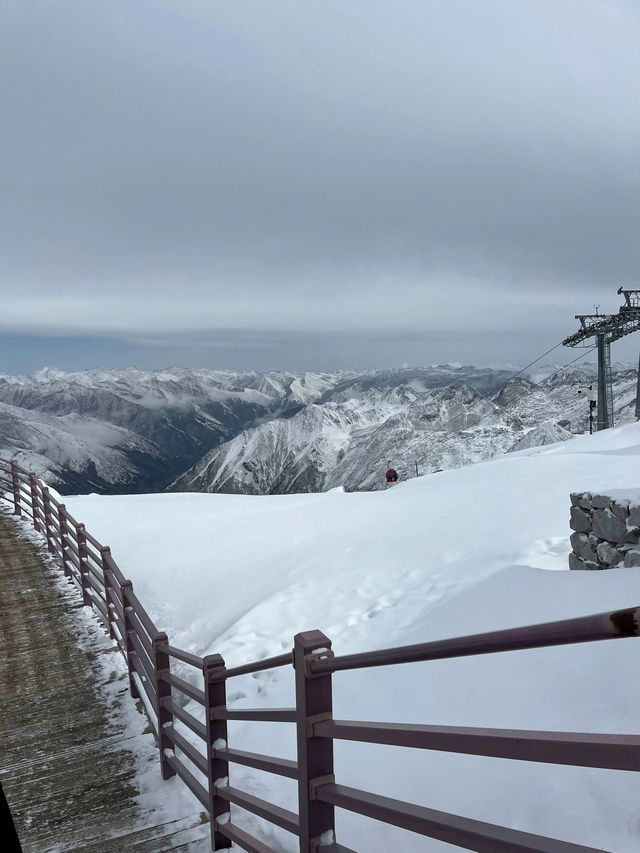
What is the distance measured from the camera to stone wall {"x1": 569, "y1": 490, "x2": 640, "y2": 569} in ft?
22.8

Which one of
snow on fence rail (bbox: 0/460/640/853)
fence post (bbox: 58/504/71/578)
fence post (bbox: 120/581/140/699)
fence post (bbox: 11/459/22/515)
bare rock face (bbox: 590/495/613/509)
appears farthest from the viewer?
fence post (bbox: 11/459/22/515)

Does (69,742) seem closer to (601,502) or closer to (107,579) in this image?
(107,579)

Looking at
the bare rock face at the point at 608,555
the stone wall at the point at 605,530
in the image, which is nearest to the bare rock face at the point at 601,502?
the stone wall at the point at 605,530

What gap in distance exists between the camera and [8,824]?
6.35 ft

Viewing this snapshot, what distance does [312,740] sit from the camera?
2.80 m

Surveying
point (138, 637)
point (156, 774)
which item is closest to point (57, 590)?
point (138, 637)

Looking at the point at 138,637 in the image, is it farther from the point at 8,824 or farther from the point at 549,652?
the point at 8,824

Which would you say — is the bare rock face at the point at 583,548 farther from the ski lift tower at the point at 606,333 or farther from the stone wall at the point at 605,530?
the ski lift tower at the point at 606,333

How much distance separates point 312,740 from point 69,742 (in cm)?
476

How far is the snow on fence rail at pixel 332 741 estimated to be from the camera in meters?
1.49

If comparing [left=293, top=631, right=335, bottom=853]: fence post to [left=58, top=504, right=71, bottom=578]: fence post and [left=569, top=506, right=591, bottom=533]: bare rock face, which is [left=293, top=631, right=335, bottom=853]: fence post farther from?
[left=58, top=504, right=71, bottom=578]: fence post

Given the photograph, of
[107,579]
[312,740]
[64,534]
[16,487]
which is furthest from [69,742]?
[16,487]

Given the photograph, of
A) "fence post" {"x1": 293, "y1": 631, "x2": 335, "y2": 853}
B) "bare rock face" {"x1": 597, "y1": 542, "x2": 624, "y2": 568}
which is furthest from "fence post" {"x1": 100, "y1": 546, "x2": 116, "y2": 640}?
"bare rock face" {"x1": 597, "y1": 542, "x2": 624, "y2": 568}

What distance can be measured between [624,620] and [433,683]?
188 inches
